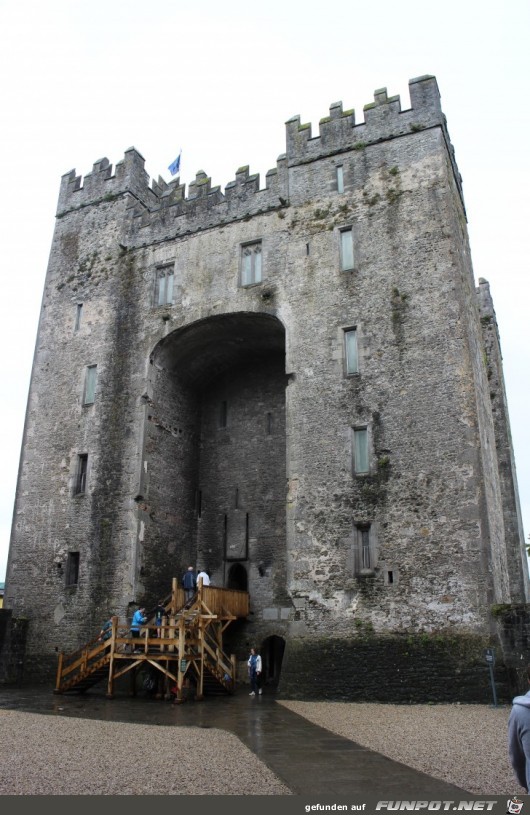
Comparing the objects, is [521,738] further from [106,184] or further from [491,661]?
[106,184]

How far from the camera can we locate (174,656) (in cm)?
1538

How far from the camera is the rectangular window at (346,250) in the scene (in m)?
19.3

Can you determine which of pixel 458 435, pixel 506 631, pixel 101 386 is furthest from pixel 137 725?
pixel 101 386

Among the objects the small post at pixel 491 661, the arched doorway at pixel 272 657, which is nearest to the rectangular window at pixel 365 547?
the small post at pixel 491 661

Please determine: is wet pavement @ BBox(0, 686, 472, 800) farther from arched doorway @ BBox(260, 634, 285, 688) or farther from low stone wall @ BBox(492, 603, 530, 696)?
low stone wall @ BBox(492, 603, 530, 696)

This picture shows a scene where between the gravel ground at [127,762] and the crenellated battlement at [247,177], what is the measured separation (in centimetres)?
1595

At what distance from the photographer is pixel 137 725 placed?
37.3 feet

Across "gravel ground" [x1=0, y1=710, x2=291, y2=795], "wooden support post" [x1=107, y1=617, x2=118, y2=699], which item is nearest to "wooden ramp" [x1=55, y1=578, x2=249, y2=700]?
"wooden support post" [x1=107, y1=617, x2=118, y2=699]

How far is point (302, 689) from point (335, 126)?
16445 millimetres

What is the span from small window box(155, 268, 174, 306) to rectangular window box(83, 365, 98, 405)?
122 inches

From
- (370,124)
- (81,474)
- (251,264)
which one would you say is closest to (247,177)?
(251,264)

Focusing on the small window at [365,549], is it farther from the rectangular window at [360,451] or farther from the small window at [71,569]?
the small window at [71,569]

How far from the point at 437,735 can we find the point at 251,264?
14.8m

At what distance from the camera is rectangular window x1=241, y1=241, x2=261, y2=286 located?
2086 centimetres
